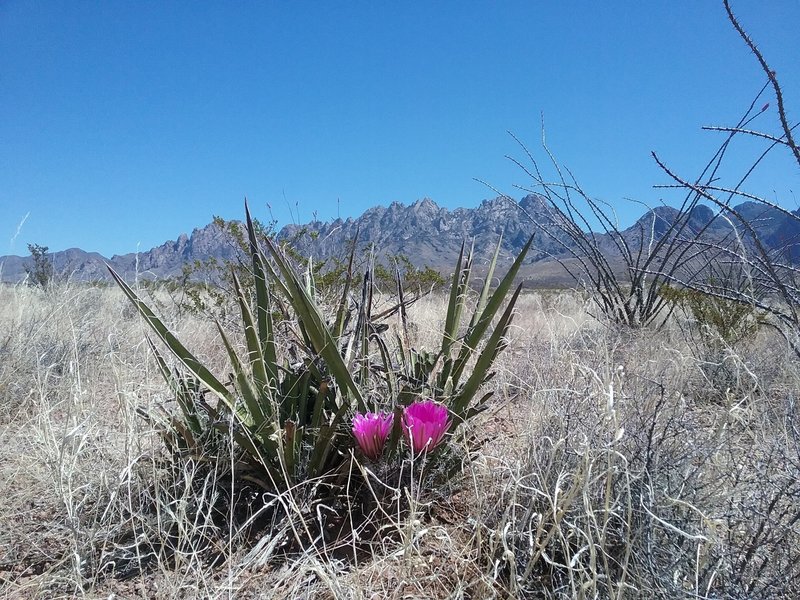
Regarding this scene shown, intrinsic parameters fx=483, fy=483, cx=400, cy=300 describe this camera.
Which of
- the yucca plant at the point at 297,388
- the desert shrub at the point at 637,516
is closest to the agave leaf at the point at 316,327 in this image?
the yucca plant at the point at 297,388

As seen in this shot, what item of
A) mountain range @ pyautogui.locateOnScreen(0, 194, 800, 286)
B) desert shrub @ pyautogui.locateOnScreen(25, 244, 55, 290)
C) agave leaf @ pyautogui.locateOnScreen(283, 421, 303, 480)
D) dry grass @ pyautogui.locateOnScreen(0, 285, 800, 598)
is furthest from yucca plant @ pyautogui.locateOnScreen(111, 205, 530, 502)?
desert shrub @ pyautogui.locateOnScreen(25, 244, 55, 290)

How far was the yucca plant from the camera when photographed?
1.41 m

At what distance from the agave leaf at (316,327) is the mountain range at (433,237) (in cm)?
30

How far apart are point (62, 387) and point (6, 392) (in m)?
0.45

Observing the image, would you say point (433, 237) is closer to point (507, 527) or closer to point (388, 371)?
point (388, 371)

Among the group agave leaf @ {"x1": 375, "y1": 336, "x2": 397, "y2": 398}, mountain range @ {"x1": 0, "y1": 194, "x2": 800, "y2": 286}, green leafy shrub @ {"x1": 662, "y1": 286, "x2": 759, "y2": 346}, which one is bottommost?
green leafy shrub @ {"x1": 662, "y1": 286, "x2": 759, "y2": 346}

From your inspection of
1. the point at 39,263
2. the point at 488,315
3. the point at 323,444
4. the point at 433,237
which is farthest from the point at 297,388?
the point at 433,237

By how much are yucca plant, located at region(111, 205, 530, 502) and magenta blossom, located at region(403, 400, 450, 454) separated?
0.23 ft

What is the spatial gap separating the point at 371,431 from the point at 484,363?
41cm

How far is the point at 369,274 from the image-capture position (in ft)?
5.11

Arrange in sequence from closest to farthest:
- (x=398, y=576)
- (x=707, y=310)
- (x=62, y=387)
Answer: (x=398, y=576)
(x=62, y=387)
(x=707, y=310)

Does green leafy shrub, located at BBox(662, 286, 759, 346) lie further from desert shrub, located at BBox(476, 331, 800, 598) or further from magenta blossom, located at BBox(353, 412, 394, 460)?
magenta blossom, located at BBox(353, 412, 394, 460)

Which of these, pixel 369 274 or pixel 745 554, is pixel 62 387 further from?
pixel 745 554

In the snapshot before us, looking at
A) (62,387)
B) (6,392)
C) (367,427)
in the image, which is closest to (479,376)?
(367,427)
